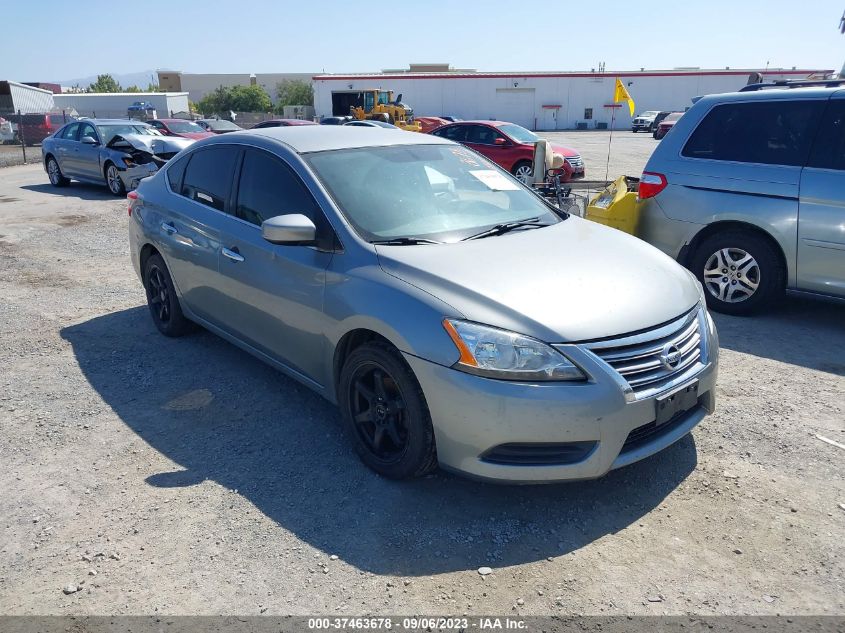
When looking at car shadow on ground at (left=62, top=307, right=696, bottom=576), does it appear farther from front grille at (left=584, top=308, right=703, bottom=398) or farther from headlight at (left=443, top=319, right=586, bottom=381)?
headlight at (left=443, top=319, right=586, bottom=381)

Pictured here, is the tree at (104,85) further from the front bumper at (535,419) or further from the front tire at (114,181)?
the front bumper at (535,419)

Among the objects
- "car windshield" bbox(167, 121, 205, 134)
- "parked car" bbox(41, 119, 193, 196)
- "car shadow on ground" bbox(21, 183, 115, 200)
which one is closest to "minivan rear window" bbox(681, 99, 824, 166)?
"parked car" bbox(41, 119, 193, 196)

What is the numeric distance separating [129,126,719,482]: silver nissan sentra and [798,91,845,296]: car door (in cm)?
223

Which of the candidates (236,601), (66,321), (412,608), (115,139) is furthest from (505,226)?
(115,139)

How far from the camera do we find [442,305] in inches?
117

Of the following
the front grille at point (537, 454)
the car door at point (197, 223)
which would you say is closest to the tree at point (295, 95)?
the car door at point (197, 223)

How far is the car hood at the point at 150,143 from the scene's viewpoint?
13305mm

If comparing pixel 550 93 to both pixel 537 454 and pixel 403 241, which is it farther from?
pixel 537 454

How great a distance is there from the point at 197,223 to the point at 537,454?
3.02 metres

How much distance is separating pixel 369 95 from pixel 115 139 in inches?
1060

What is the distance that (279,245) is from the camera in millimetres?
3846

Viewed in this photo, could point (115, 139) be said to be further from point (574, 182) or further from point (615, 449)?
point (615, 449)

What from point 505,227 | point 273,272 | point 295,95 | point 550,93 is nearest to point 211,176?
point 273,272

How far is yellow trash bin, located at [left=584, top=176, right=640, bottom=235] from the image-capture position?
21.2 feet
